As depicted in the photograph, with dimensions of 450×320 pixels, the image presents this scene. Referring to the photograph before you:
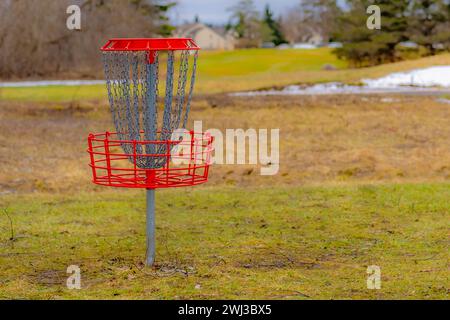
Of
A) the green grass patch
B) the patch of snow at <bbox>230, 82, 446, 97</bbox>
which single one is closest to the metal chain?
the green grass patch

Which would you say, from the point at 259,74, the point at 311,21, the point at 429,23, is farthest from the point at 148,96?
the point at 311,21

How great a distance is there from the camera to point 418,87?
3406 centimetres

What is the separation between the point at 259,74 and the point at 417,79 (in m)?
14.8

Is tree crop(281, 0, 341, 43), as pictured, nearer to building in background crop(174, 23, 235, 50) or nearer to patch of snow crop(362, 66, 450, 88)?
building in background crop(174, 23, 235, 50)

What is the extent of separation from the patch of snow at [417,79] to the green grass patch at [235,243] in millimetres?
24558

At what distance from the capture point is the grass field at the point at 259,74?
3242 cm

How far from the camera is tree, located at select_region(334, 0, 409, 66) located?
62997 millimetres

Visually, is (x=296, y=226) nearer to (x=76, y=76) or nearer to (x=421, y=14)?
(x=76, y=76)

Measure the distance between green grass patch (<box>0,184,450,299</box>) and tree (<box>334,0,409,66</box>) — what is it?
53188mm

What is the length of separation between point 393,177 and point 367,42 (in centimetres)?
5237

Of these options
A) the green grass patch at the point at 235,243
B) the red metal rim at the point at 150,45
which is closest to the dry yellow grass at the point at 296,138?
the green grass patch at the point at 235,243

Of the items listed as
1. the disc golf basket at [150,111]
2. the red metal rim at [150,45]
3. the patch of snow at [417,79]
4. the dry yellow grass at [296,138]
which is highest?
the red metal rim at [150,45]

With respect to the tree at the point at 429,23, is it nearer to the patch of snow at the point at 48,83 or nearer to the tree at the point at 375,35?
the tree at the point at 375,35
